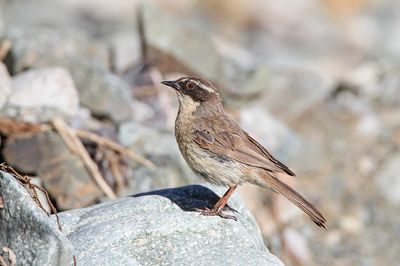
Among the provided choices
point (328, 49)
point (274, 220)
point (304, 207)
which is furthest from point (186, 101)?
point (328, 49)

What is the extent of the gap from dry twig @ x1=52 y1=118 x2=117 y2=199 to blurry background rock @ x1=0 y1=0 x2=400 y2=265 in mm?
30

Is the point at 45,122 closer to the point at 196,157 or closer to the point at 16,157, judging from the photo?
the point at 16,157

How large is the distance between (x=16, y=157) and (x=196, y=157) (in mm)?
2262

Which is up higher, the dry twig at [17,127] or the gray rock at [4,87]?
the gray rock at [4,87]

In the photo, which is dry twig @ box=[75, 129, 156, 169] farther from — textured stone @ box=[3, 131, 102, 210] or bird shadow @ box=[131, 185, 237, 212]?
bird shadow @ box=[131, 185, 237, 212]

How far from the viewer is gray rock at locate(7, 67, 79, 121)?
32.5 ft

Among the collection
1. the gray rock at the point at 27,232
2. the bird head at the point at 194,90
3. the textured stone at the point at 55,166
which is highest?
the bird head at the point at 194,90

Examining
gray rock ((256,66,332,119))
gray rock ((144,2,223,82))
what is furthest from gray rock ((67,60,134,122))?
gray rock ((256,66,332,119))

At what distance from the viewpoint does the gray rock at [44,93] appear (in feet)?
32.5

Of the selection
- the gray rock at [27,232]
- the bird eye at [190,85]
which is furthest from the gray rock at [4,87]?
the gray rock at [27,232]

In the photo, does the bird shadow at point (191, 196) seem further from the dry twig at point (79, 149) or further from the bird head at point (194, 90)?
the dry twig at point (79, 149)

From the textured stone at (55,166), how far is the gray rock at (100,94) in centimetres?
109

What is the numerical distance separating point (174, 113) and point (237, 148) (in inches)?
141

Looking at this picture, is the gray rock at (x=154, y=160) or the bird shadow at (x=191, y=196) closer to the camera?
the bird shadow at (x=191, y=196)
